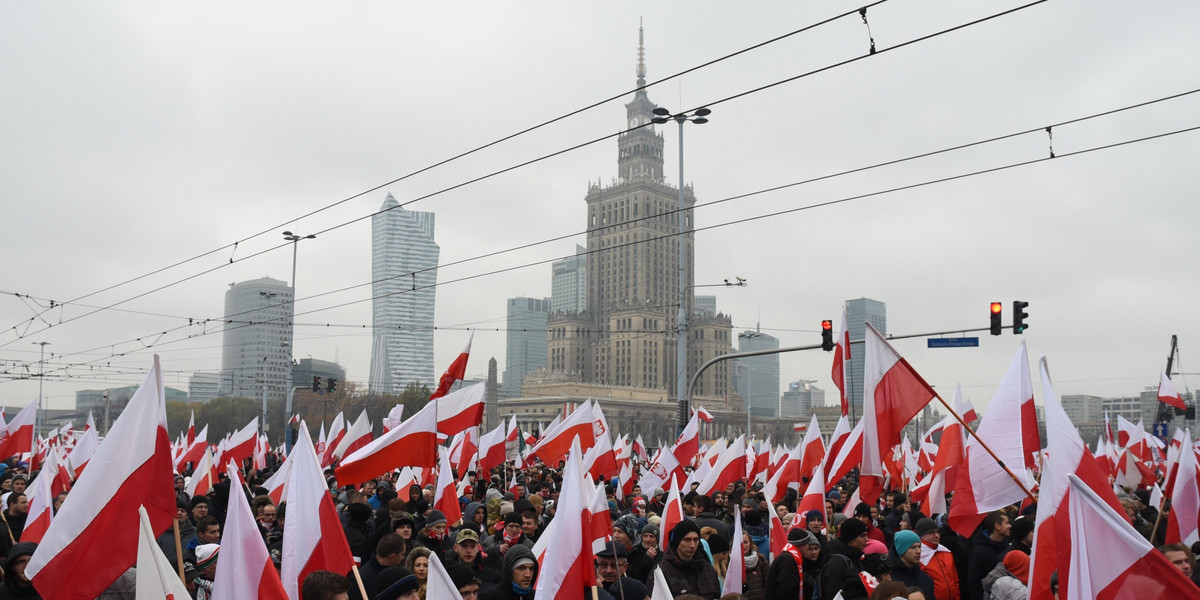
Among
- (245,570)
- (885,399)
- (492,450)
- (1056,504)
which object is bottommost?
(492,450)

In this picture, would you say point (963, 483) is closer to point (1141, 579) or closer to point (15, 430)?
point (1141, 579)

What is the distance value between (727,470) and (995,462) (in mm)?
7454

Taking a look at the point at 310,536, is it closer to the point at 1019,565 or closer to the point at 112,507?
the point at 112,507

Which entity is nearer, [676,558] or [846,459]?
[676,558]

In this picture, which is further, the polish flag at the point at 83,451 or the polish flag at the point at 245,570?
the polish flag at the point at 83,451

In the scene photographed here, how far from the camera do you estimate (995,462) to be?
8219mm

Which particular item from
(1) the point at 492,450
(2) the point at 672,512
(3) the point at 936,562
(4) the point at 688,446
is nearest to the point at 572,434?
(1) the point at 492,450

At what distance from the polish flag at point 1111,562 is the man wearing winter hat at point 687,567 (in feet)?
10.4

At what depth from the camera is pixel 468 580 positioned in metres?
6.46

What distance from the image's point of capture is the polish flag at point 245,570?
216 inches

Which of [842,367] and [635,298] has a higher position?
[635,298]

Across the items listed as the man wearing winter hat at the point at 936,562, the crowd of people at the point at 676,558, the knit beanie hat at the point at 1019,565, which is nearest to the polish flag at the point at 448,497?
the crowd of people at the point at 676,558

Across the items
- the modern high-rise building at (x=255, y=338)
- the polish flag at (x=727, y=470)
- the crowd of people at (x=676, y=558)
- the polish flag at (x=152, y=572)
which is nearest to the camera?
the polish flag at (x=152, y=572)

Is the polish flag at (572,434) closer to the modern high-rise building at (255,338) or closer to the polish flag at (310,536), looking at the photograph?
the polish flag at (310,536)
